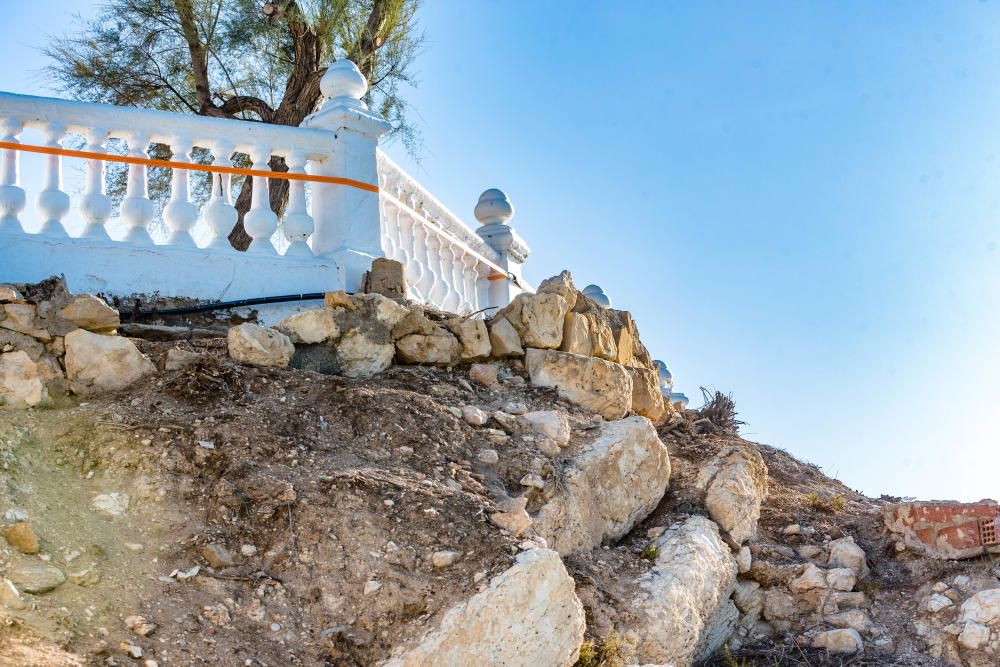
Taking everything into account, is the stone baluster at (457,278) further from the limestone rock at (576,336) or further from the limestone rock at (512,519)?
the limestone rock at (512,519)

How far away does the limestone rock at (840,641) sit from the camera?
5168 mm

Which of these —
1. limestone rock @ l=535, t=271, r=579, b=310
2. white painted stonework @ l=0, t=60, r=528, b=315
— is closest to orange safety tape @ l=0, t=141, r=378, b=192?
white painted stonework @ l=0, t=60, r=528, b=315

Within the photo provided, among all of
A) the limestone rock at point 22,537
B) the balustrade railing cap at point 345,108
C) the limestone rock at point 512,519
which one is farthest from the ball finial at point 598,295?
the limestone rock at point 22,537

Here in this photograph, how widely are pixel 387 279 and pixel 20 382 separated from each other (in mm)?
2387

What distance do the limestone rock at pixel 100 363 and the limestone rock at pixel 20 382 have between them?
0.50 feet

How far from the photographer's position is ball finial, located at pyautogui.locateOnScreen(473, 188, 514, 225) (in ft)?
30.4

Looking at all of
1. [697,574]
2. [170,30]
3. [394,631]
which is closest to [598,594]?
[697,574]

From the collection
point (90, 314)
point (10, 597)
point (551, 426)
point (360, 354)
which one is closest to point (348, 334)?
point (360, 354)

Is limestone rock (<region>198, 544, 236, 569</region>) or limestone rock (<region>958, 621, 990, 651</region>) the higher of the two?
limestone rock (<region>198, 544, 236, 569</region>)

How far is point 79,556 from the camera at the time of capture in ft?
11.9

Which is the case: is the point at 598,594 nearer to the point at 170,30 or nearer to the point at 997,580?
the point at 997,580

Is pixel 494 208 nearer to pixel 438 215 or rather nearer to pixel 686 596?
pixel 438 215

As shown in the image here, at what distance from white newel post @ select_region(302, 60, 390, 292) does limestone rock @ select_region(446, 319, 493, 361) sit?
36.9 inches

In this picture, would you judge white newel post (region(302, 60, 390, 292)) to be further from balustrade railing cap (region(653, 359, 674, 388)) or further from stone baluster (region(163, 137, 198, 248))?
balustrade railing cap (region(653, 359, 674, 388))
